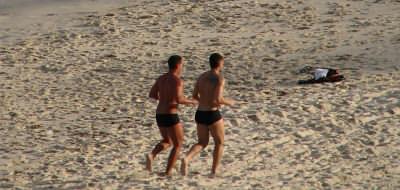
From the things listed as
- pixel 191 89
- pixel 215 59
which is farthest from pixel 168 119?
pixel 191 89

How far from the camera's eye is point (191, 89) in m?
17.5

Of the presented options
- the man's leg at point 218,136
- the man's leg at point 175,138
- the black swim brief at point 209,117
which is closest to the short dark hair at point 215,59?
the black swim brief at point 209,117

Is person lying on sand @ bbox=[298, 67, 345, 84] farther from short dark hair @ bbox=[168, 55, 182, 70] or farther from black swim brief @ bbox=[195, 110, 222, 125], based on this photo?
short dark hair @ bbox=[168, 55, 182, 70]

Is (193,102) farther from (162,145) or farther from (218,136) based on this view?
(162,145)

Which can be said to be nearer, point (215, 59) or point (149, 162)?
point (215, 59)

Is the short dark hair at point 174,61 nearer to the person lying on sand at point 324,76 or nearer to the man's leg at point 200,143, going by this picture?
the man's leg at point 200,143

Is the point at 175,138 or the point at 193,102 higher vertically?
the point at 193,102

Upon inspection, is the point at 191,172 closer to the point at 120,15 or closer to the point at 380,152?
the point at 380,152

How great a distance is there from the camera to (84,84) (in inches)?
703

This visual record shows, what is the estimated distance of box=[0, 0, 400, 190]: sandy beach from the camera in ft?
42.5

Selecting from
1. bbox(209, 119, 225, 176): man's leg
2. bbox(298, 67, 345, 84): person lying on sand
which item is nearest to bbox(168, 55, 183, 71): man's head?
bbox(209, 119, 225, 176): man's leg

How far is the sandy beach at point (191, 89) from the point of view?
12.9 meters

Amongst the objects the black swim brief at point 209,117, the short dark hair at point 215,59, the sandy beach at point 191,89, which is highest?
the short dark hair at point 215,59

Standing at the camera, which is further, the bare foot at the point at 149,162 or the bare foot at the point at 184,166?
the bare foot at the point at 149,162
